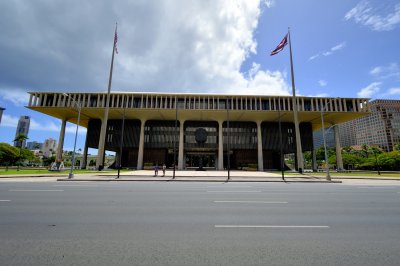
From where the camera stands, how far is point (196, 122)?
172 ft

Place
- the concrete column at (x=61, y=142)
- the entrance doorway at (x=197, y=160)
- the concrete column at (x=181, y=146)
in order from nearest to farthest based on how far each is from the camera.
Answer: the concrete column at (x=181, y=146) < the concrete column at (x=61, y=142) < the entrance doorway at (x=197, y=160)

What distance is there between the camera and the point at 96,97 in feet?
149

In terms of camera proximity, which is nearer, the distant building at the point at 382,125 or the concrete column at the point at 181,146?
the concrete column at the point at 181,146

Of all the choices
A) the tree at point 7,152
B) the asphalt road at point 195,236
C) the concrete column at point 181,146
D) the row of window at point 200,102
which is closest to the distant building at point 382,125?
the row of window at point 200,102

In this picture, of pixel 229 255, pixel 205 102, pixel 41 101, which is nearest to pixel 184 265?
pixel 229 255

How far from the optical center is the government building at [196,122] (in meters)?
44.7

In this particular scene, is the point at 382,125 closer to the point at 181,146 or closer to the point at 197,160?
the point at 197,160

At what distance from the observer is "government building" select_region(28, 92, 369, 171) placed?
147 feet

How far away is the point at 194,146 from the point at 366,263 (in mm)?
48447

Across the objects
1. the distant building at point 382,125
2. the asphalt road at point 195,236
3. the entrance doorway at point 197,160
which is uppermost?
the distant building at point 382,125

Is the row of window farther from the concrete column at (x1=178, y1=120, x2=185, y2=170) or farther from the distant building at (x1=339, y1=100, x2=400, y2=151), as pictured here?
the distant building at (x1=339, y1=100, x2=400, y2=151)

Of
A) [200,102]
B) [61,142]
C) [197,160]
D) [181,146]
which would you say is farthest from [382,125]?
[61,142]

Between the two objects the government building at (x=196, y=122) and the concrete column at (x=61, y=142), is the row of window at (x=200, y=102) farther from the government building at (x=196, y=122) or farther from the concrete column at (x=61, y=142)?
the concrete column at (x=61, y=142)

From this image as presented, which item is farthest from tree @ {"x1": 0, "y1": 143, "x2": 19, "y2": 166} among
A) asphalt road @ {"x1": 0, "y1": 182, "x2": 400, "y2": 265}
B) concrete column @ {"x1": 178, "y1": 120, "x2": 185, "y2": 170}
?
asphalt road @ {"x1": 0, "y1": 182, "x2": 400, "y2": 265}
